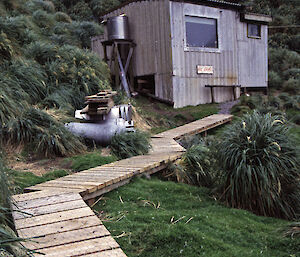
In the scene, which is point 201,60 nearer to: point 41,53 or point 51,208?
point 41,53

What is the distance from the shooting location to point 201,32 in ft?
39.8

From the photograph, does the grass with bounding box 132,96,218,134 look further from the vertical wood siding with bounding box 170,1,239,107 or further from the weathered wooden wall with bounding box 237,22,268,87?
the weathered wooden wall with bounding box 237,22,268,87

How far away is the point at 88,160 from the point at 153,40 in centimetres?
750

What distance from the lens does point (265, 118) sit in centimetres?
456

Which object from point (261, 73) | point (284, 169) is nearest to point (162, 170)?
point (284, 169)

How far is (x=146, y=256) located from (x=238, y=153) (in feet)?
6.57

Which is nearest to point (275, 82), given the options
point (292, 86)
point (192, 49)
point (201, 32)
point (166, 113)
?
point (292, 86)

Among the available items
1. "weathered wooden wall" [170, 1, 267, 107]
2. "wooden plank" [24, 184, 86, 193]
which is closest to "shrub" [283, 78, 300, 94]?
"weathered wooden wall" [170, 1, 267, 107]

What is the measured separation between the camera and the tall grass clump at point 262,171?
4070 millimetres

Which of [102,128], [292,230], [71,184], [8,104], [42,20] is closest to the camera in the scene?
[292,230]

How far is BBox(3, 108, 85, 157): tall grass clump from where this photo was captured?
5477mm

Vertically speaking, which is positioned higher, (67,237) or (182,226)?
(67,237)

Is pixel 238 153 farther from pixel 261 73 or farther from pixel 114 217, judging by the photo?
pixel 261 73

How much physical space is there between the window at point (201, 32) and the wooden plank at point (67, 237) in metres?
10.1
